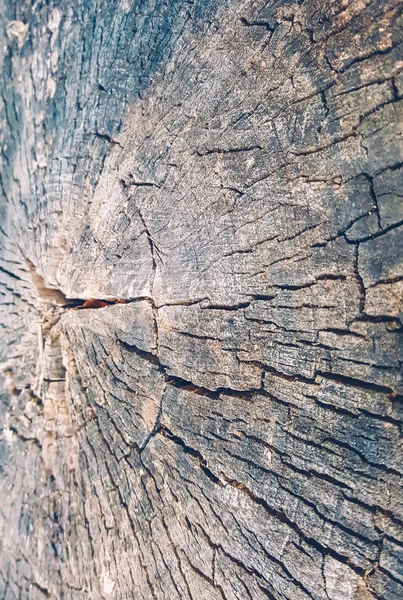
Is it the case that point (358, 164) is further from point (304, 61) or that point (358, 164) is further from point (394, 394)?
point (394, 394)

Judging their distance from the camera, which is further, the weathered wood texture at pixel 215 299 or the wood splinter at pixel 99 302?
the wood splinter at pixel 99 302

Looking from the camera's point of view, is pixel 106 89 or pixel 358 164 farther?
pixel 106 89

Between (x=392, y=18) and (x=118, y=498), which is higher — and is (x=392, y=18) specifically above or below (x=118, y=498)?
above

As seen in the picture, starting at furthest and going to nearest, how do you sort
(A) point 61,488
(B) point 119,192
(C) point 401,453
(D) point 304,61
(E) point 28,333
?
(E) point 28,333, (A) point 61,488, (B) point 119,192, (D) point 304,61, (C) point 401,453

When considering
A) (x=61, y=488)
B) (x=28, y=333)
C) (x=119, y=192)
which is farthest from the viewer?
(x=28, y=333)

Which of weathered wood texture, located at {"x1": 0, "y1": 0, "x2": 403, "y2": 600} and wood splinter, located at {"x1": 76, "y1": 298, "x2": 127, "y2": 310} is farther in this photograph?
wood splinter, located at {"x1": 76, "y1": 298, "x2": 127, "y2": 310}

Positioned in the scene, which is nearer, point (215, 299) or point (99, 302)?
point (215, 299)

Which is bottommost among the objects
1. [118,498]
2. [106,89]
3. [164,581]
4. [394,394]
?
[164,581]

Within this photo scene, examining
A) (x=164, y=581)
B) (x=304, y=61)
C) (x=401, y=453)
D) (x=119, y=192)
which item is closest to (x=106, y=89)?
(x=119, y=192)
